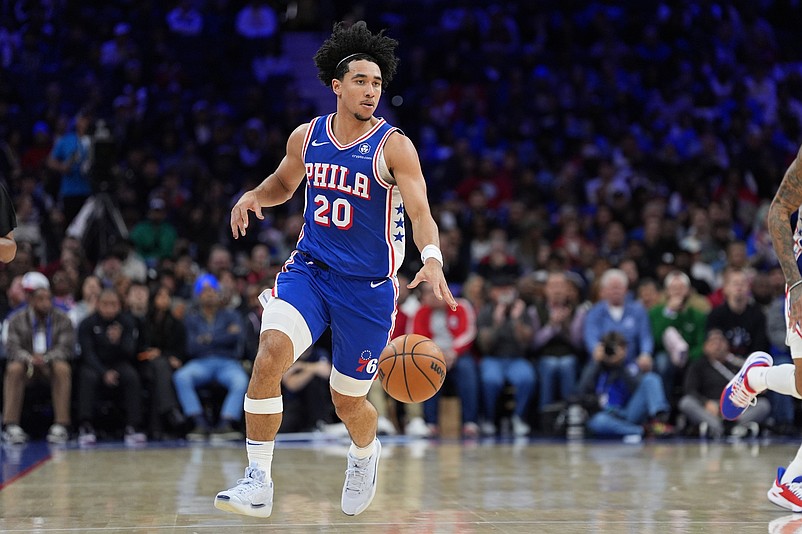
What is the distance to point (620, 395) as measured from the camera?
12516 mm

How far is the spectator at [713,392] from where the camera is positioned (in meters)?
12.2

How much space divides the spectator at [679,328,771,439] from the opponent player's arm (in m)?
5.87

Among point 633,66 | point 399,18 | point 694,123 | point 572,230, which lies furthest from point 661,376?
point 399,18

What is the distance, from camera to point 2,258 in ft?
19.5

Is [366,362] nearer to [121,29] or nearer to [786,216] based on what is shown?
[786,216]

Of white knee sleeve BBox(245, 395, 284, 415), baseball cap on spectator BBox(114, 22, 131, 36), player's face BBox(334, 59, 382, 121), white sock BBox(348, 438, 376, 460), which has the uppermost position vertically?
baseball cap on spectator BBox(114, 22, 131, 36)

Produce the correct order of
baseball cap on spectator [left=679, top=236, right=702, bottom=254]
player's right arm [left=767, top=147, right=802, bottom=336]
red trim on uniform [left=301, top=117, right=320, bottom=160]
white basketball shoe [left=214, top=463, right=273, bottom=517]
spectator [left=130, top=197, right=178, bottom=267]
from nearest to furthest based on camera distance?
white basketball shoe [left=214, top=463, right=273, bottom=517] < red trim on uniform [left=301, top=117, right=320, bottom=160] < player's right arm [left=767, top=147, right=802, bottom=336] < spectator [left=130, top=197, right=178, bottom=267] < baseball cap on spectator [left=679, top=236, right=702, bottom=254]

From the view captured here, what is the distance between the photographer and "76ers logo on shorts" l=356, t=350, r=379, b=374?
238 inches

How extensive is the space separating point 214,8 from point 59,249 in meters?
6.10

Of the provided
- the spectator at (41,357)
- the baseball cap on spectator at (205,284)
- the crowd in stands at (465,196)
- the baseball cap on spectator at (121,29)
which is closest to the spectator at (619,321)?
the crowd in stands at (465,196)

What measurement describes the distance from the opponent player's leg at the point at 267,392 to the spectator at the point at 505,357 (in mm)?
7308

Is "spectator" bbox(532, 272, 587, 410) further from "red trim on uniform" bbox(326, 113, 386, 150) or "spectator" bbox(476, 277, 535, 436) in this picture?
"red trim on uniform" bbox(326, 113, 386, 150)

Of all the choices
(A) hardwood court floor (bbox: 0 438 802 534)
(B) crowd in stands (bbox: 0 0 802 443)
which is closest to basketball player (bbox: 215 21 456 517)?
(A) hardwood court floor (bbox: 0 438 802 534)

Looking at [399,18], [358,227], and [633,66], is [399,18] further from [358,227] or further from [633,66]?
[358,227]
